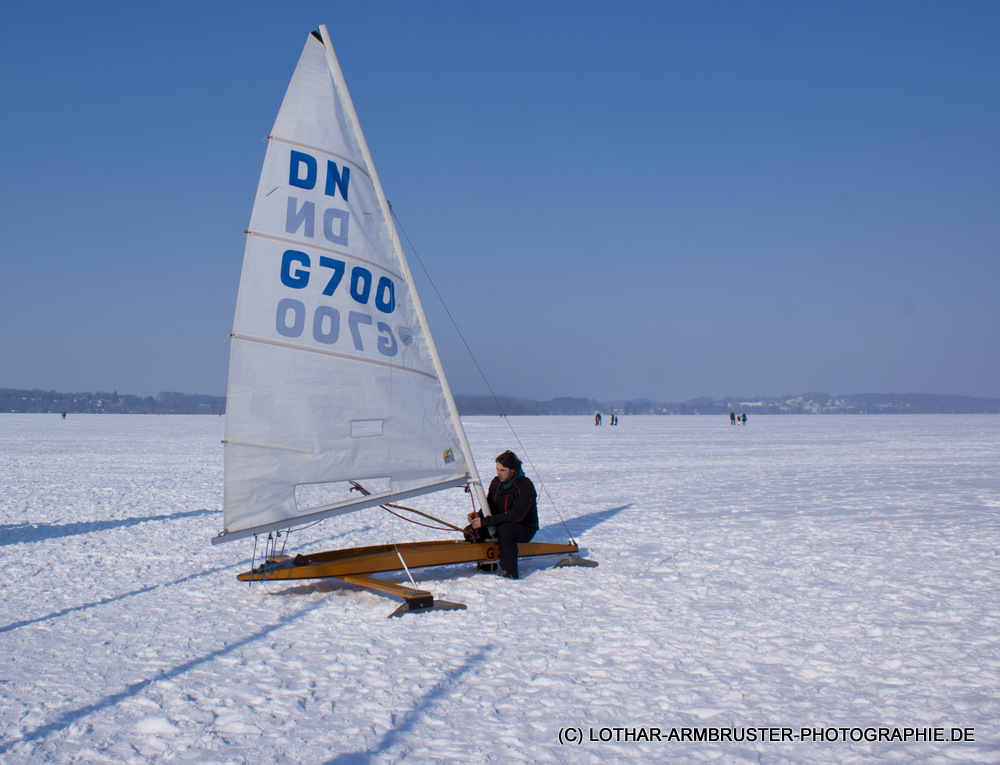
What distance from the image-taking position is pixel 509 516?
5.77 meters

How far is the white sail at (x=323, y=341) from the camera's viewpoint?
510 centimetres

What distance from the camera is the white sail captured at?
510cm

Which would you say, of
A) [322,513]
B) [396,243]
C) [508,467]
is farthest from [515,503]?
[396,243]

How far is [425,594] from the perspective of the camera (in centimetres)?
484

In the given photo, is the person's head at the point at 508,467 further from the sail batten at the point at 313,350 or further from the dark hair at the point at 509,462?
the sail batten at the point at 313,350

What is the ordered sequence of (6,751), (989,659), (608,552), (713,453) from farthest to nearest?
(713,453)
(608,552)
(989,659)
(6,751)


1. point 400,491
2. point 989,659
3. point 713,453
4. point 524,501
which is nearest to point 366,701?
point 400,491

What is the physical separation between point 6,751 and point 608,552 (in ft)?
15.8

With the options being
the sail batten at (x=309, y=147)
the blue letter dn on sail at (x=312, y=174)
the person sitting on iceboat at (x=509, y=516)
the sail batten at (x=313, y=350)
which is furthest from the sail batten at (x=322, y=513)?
the sail batten at (x=309, y=147)

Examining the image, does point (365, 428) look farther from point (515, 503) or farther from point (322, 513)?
point (515, 503)

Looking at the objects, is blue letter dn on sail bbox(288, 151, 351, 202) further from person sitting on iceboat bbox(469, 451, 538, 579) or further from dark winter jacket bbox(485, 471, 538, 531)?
dark winter jacket bbox(485, 471, 538, 531)

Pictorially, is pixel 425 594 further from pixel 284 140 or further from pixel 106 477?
pixel 106 477

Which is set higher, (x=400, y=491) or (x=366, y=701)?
(x=400, y=491)

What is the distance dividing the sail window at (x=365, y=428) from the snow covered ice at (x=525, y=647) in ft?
3.68
